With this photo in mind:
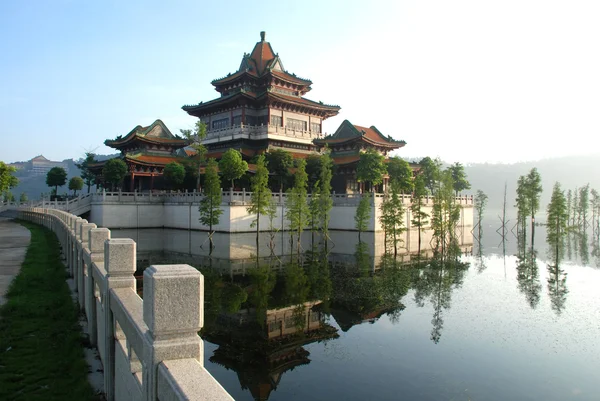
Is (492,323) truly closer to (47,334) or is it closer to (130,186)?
(47,334)

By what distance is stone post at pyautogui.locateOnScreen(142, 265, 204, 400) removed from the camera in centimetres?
355

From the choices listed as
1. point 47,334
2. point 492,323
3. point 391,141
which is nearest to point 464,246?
point 391,141

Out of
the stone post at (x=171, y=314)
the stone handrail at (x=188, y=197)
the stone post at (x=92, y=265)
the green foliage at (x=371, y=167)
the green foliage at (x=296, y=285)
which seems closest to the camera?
the stone post at (x=171, y=314)

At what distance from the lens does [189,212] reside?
42625 mm

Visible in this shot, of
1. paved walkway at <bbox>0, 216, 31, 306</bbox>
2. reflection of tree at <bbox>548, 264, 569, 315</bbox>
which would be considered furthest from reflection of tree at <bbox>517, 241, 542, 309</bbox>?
paved walkway at <bbox>0, 216, 31, 306</bbox>

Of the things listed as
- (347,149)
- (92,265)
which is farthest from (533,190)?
(92,265)

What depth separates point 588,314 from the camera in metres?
17.6

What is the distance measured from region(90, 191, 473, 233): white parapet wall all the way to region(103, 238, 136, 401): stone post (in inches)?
1251

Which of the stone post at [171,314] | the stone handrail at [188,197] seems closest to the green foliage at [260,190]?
the stone handrail at [188,197]

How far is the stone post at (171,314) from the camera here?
3.55 meters

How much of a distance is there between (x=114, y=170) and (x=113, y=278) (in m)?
38.9

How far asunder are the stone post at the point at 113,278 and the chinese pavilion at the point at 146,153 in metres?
40.5

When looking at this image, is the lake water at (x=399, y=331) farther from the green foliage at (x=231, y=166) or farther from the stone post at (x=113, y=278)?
the green foliage at (x=231, y=166)

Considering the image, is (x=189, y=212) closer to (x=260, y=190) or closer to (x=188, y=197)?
(x=188, y=197)
